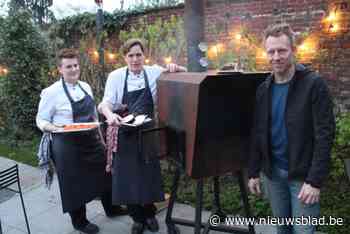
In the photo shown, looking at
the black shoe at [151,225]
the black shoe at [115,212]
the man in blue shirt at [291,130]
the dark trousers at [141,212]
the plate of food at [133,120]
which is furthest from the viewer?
the black shoe at [115,212]

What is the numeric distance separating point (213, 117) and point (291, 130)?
46cm

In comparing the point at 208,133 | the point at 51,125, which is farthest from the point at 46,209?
the point at 208,133

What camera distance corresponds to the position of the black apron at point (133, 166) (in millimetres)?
2734

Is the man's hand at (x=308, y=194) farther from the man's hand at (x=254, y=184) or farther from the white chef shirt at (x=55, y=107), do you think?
the white chef shirt at (x=55, y=107)

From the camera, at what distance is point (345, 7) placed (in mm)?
4547

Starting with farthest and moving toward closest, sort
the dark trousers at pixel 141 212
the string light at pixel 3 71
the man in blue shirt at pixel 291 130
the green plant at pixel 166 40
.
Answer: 1. the string light at pixel 3 71
2. the green plant at pixel 166 40
3. the dark trousers at pixel 141 212
4. the man in blue shirt at pixel 291 130

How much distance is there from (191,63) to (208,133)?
155 centimetres

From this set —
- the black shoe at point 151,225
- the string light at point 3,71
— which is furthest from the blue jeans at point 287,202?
the string light at point 3,71

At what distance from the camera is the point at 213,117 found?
2021 mm

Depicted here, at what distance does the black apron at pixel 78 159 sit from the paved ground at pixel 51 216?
448mm

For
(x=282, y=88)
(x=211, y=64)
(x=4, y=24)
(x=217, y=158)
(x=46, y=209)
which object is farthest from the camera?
(x=4, y=24)

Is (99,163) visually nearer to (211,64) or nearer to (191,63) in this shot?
(191,63)

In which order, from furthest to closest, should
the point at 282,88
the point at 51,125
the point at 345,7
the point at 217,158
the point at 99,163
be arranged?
1. the point at 345,7
2. the point at 99,163
3. the point at 51,125
4. the point at 217,158
5. the point at 282,88

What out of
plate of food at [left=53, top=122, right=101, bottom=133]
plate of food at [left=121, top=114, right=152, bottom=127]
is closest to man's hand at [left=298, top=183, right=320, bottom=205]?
plate of food at [left=121, top=114, right=152, bottom=127]
